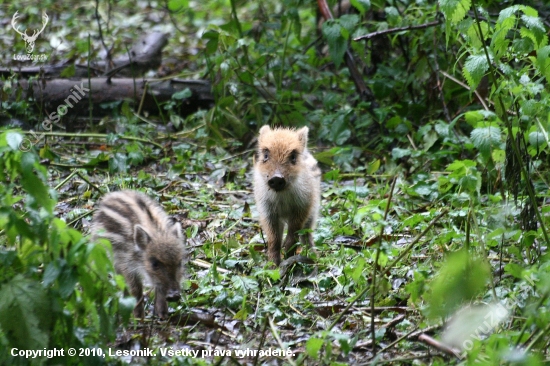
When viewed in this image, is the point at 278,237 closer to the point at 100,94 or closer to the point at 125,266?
the point at 125,266

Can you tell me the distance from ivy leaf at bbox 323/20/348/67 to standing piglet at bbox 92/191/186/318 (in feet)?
11.1

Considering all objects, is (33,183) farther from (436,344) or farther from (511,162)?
(511,162)

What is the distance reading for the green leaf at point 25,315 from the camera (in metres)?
3.58

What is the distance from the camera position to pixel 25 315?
3.58 m

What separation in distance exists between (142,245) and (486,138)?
2.58 metres

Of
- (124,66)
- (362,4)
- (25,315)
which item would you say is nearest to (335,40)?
(362,4)

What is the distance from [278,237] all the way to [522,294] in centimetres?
230

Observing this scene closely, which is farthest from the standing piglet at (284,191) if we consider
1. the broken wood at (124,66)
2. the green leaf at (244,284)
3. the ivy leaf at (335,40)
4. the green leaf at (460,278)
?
the broken wood at (124,66)

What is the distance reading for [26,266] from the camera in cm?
380

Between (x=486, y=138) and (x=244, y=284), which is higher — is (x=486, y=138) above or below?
above

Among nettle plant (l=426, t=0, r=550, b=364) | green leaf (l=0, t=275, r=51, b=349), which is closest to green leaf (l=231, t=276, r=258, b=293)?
nettle plant (l=426, t=0, r=550, b=364)

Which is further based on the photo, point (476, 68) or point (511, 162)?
point (511, 162)

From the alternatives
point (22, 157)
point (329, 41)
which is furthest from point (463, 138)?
point (22, 157)

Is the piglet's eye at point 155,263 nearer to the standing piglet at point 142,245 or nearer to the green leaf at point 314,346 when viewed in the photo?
the standing piglet at point 142,245
